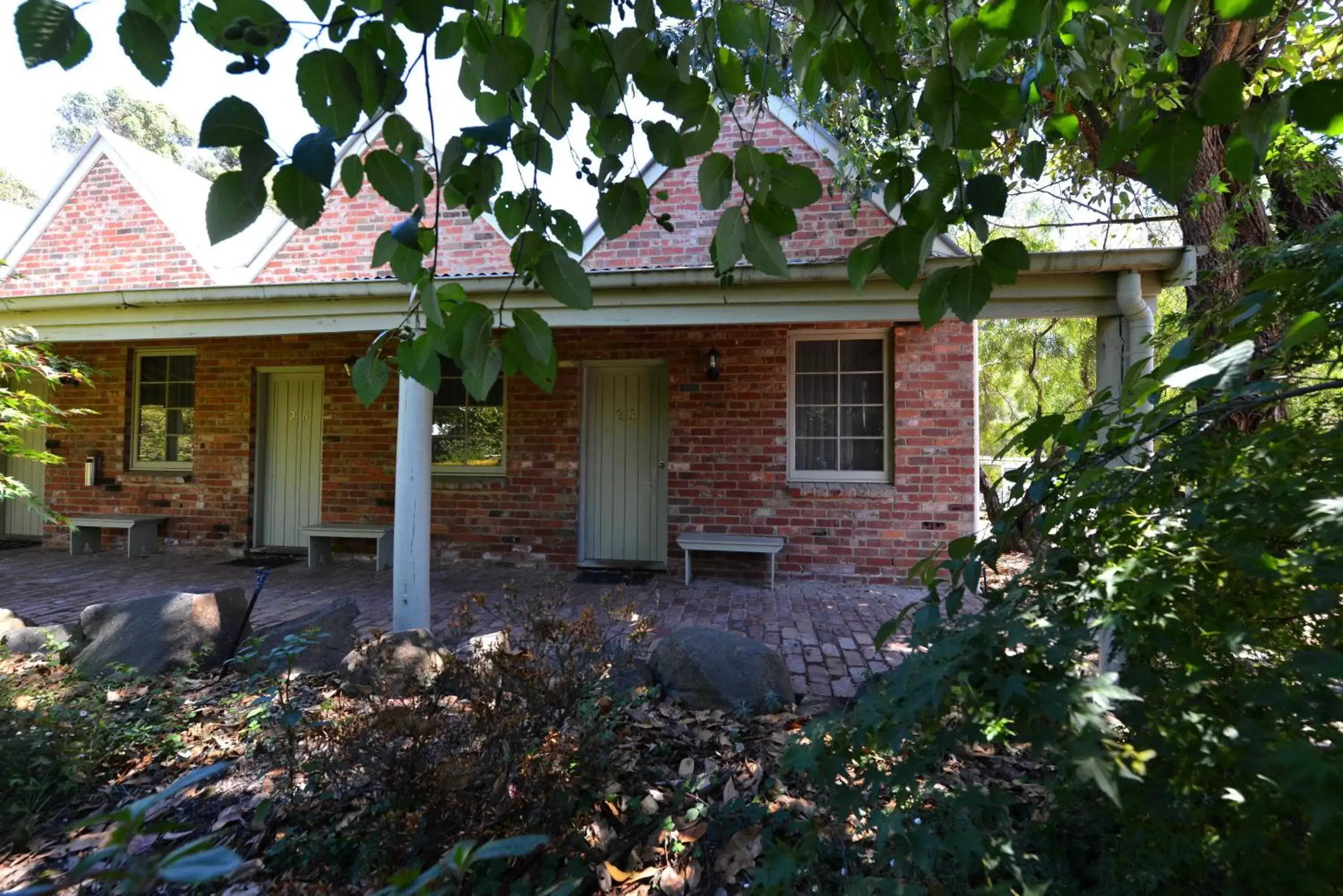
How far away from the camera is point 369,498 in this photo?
23.8ft

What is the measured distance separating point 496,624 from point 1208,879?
3.77 m

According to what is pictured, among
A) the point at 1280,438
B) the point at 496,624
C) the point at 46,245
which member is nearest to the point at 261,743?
the point at 496,624

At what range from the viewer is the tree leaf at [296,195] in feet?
3.45

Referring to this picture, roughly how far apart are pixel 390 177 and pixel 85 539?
9.17 meters

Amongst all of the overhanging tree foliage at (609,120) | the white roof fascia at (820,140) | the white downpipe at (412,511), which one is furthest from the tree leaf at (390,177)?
the white roof fascia at (820,140)

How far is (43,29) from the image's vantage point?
0.97 meters

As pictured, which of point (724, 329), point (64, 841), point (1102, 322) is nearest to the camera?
point (64, 841)

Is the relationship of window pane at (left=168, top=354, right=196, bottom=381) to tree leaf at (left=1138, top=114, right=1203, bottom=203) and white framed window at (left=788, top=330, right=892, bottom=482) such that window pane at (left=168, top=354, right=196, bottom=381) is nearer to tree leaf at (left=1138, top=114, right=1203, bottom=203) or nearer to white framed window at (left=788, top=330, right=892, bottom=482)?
white framed window at (left=788, top=330, right=892, bottom=482)

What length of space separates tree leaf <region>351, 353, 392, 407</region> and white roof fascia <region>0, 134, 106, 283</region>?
988 centimetres

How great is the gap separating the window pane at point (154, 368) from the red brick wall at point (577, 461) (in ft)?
0.55

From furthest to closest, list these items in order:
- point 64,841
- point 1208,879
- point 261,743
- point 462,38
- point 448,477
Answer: point 448,477 → point 261,743 → point 64,841 → point 462,38 → point 1208,879

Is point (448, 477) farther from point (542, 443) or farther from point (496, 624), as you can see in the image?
point (496, 624)

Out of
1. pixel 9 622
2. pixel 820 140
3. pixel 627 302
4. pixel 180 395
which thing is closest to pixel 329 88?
pixel 627 302

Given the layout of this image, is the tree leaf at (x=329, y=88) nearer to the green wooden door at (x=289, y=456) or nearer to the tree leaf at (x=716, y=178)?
the tree leaf at (x=716, y=178)
